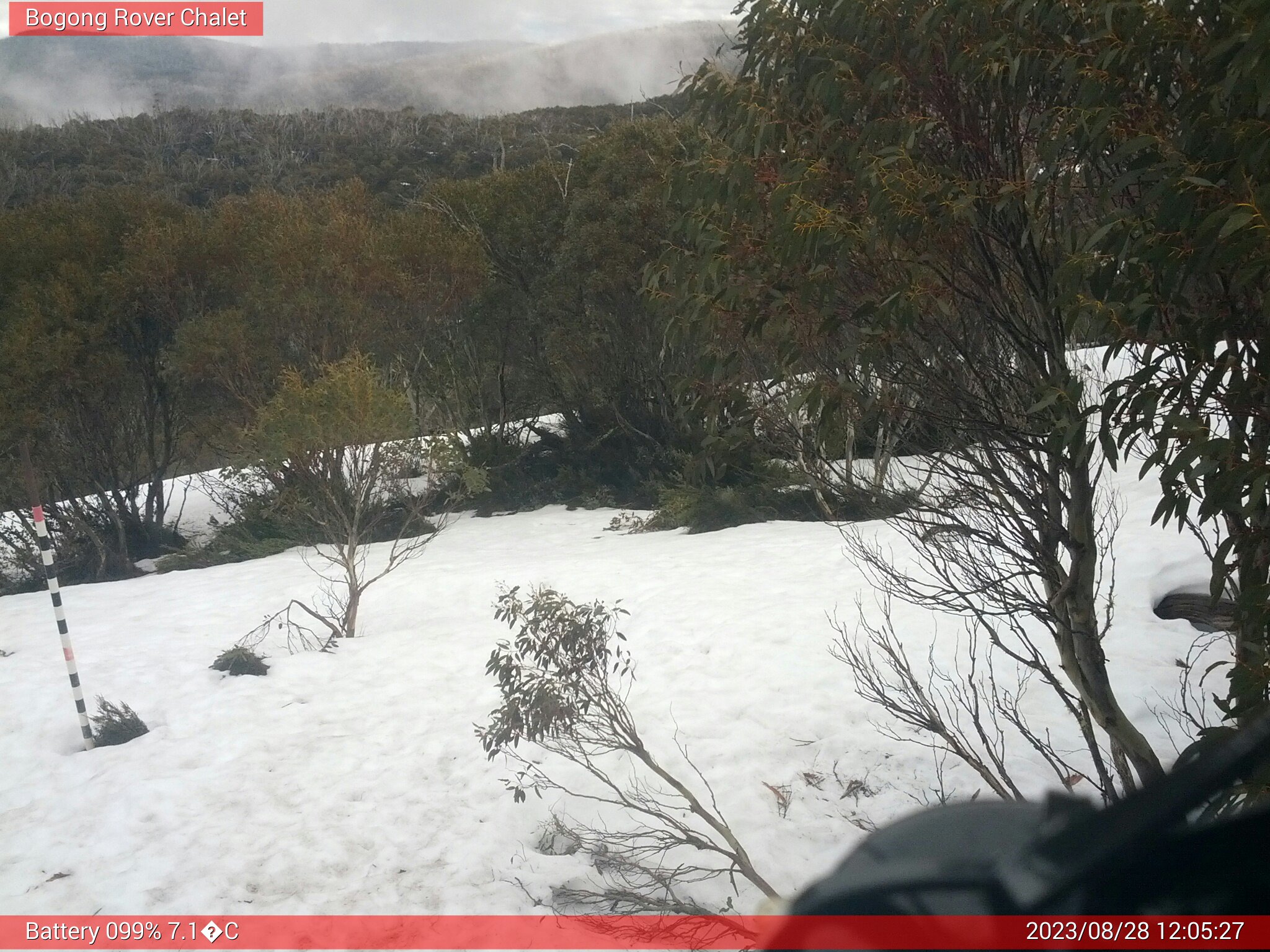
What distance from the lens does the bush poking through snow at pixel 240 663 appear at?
7488 millimetres

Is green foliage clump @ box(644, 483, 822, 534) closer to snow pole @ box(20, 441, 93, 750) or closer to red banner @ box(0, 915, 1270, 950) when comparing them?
snow pole @ box(20, 441, 93, 750)

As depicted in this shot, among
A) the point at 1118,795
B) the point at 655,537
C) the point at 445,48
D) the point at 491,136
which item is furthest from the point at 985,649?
the point at 445,48

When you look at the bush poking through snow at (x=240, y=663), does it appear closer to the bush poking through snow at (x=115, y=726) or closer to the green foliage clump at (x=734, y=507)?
the bush poking through snow at (x=115, y=726)

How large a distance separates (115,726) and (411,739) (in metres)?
2.07

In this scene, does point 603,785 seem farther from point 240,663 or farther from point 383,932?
point 240,663

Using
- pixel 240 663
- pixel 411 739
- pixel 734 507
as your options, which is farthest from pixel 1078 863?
pixel 734 507

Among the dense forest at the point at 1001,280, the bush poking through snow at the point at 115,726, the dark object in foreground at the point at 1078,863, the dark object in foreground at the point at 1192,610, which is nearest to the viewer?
the dark object in foreground at the point at 1078,863

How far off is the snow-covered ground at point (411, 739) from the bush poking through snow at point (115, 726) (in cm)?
15

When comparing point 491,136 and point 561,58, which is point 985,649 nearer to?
point 491,136

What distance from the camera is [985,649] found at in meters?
6.59

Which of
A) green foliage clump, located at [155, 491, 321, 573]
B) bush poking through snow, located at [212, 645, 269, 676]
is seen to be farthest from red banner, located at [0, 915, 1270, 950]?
green foliage clump, located at [155, 491, 321, 573]

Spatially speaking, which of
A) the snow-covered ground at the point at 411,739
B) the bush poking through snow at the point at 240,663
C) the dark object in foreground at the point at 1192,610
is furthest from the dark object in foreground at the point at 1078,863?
the bush poking through snow at the point at 240,663

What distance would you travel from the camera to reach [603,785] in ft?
17.4

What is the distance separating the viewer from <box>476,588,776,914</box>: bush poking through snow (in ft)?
13.5
